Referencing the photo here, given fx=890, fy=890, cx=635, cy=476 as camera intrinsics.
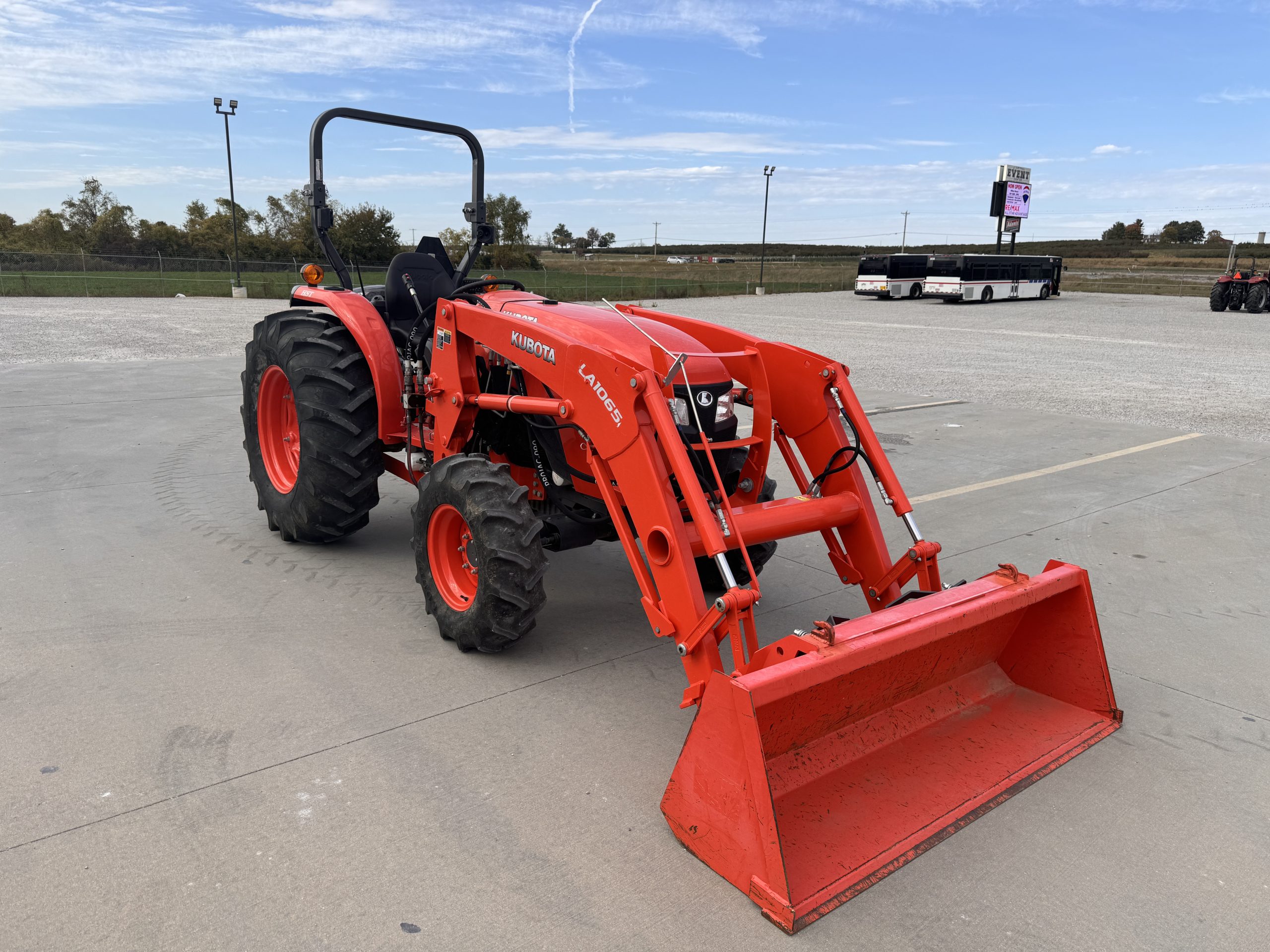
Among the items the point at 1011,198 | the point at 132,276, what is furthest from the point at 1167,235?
the point at 132,276

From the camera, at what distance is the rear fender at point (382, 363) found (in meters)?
4.90

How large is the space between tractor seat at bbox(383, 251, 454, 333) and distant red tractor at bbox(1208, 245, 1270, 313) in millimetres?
36200

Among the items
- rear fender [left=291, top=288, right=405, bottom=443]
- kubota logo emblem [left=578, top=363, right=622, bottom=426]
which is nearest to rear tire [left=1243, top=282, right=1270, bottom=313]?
rear fender [left=291, top=288, right=405, bottom=443]

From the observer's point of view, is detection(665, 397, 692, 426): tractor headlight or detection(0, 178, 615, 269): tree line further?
detection(0, 178, 615, 269): tree line

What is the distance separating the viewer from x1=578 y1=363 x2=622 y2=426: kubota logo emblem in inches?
132

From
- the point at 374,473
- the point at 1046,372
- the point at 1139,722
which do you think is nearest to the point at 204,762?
the point at 374,473

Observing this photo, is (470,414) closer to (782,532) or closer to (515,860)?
(782,532)

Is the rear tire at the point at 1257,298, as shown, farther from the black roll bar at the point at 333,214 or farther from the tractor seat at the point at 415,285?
the tractor seat at the point at 415,285

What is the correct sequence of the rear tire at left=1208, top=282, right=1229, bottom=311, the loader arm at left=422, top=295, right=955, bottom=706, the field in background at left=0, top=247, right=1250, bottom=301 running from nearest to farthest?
the loader arm at left=422, top=295, right=955, bottom=706, the rear tire at left=1208, top=282, right=1229, bottom=311, the field in background at left=0, top=247, right=1250, bottom=301

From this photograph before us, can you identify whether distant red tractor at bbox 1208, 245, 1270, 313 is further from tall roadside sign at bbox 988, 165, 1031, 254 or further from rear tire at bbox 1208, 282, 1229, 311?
tall roadside sign at bbox 988, 165, 1031, 254

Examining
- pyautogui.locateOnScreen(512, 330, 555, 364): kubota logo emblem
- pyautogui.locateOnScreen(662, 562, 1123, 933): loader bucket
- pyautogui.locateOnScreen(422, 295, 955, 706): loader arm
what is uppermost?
pyautogui.locateOnScreen(512, 330, 555, 364): kubota logo emblem

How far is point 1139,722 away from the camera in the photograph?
11.8 ft

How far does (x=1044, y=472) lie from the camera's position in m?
7.95

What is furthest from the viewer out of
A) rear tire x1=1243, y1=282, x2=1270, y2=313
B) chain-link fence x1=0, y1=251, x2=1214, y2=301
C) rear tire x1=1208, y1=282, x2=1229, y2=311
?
chain-link fence x1=0, y1=251, x2=1214, y2=301
